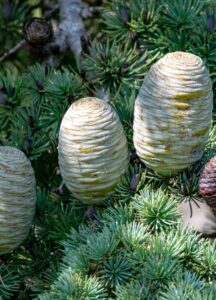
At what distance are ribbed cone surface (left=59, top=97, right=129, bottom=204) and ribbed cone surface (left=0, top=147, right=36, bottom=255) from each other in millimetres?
55

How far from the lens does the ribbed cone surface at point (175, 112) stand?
1.01m

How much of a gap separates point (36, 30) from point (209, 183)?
20.0 inches

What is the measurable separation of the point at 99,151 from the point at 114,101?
0.59 ft

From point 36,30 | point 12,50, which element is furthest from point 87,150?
point 12,50

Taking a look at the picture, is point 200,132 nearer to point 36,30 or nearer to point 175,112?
point 175,112

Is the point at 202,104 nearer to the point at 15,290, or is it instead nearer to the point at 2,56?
the point at 15,290

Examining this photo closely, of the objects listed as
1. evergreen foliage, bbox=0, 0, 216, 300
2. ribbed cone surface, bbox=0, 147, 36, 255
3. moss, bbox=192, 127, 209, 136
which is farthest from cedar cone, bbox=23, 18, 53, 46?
moss, bbox=192, 127, 209, 136

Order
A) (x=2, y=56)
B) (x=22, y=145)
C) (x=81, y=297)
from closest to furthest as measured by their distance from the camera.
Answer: (x=81, y=297) < (x=22, y=145) < (x=2, y=56)

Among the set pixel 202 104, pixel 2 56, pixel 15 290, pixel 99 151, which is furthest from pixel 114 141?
pixel 2 56

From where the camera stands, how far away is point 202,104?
102cm

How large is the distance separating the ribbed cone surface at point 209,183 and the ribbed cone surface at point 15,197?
24cm

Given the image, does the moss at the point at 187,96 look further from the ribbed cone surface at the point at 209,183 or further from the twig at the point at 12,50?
the twig at the point at 12,50

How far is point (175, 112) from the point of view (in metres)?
1.01

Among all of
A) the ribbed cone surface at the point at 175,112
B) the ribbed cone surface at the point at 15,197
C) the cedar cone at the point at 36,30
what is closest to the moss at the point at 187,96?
the ribbed cone surface at the point at 175,112
